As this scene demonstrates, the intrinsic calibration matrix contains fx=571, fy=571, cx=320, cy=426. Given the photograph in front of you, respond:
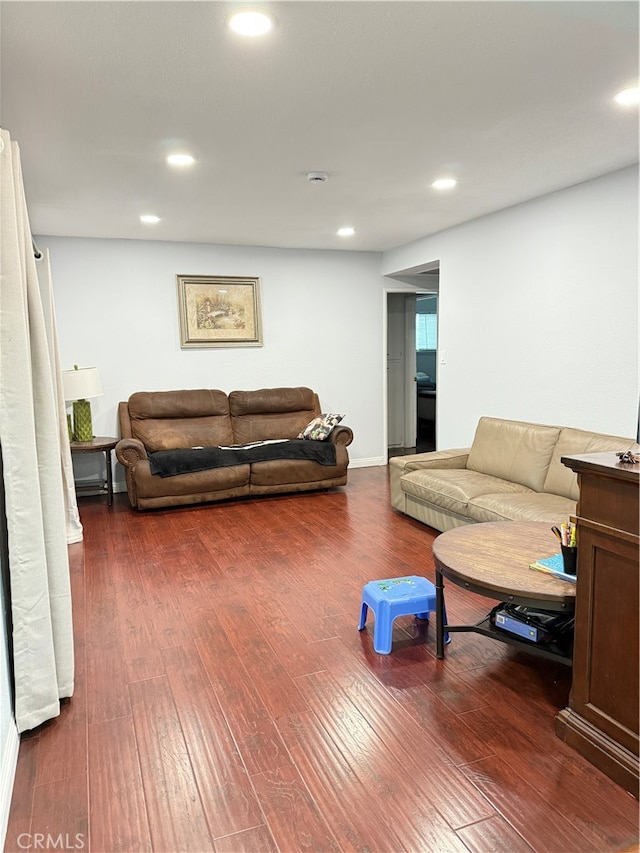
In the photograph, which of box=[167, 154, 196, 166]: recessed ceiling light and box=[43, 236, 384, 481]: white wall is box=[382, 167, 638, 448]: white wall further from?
box=[167, 154, 196, 166]: recessed ceiling light

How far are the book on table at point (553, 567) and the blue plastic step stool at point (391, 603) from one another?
21.3 inches

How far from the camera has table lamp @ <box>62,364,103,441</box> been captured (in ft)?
16.0

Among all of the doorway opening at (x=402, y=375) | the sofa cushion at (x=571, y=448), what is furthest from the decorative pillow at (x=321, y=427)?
the sofa cushion at (x=571, y=448)

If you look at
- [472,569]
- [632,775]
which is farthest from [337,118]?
[632,775]

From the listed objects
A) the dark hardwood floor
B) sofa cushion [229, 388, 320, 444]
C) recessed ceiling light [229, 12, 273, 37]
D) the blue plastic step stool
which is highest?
recessed ceiling light [229, 12, 273, 37]

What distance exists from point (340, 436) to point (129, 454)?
6.40 feet

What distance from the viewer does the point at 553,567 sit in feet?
7.20

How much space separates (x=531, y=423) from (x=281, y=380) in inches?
112

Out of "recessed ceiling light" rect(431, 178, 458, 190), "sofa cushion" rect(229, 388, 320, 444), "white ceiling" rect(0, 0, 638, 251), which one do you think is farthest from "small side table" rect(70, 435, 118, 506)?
"recessed ceiling light" rect(431, 178, 458, 190)

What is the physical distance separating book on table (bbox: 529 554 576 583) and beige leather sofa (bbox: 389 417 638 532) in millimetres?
891

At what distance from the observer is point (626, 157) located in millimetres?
3312

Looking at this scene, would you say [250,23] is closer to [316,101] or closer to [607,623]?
[316,101]

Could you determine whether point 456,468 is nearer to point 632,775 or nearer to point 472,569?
point 472,569

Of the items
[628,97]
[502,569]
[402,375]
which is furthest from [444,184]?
[402,375]
